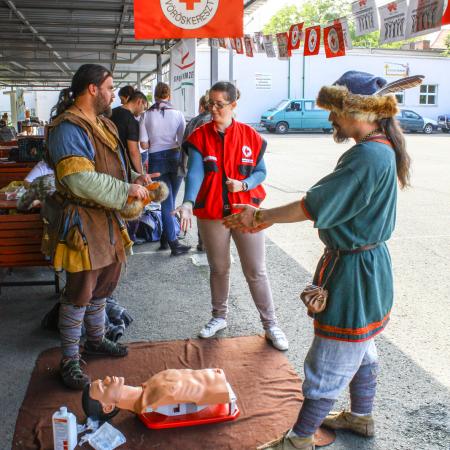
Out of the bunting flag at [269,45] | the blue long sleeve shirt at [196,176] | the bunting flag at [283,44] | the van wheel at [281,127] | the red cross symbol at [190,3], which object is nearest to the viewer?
the blue long sleeve shirt at [196,176]

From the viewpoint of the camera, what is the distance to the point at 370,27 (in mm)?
6125

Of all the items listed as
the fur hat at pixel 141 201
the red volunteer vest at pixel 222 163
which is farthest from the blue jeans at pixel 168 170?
the fur hat at pixel 141 201

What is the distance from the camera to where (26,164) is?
7844 mm

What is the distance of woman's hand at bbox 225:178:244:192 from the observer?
147 inches

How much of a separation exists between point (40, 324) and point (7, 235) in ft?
2.58

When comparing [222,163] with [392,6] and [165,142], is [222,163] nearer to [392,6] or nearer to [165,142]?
[165,142]

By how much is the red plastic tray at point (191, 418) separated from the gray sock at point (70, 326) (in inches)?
28.3

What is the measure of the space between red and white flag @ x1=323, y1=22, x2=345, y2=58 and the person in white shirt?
2.20 meters

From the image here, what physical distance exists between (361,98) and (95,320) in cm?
233

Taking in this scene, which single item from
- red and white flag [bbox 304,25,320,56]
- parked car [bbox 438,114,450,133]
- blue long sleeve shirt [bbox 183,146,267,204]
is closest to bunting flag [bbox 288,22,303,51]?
red and white flag [bbox 304,25,320,56]

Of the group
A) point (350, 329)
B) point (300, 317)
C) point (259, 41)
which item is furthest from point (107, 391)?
point (259, 41)

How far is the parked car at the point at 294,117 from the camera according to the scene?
30297mm

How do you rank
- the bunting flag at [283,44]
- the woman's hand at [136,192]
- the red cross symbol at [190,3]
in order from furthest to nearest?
the bunting flag at [283,44]
the red cross symbol at [190,3]
the woman's hand at [136,192]

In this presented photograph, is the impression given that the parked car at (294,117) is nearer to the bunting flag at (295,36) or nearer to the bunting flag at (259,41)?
the bunting flag at (259,41)
